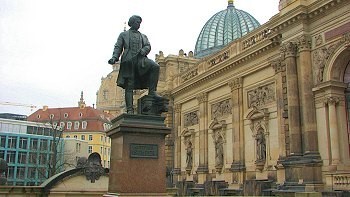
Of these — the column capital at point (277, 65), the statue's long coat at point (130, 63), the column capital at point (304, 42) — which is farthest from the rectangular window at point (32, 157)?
the statue's long coat at point (130, 63)

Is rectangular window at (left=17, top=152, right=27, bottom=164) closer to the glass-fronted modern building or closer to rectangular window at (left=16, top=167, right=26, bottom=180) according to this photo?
the glass-fronted modern building

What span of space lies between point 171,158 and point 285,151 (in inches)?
652

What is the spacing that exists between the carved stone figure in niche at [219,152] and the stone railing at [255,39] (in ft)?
22.5

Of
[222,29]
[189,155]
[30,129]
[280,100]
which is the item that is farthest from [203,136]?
[30,129]

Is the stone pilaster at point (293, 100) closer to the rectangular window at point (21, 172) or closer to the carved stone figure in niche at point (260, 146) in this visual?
the carved stone figure in niche at point (260, 146)

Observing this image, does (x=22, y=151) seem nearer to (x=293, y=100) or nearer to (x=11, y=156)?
(x=11, y=156)

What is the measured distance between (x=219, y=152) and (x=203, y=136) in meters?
2.61

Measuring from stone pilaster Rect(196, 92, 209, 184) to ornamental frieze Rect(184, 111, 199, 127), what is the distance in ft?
3.89

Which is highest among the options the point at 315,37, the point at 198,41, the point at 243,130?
the point at 198,41

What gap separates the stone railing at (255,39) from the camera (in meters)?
24.5

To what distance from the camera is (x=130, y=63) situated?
975 centimetres

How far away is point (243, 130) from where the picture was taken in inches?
1038

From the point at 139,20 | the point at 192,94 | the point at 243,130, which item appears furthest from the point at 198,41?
the point at 139,20

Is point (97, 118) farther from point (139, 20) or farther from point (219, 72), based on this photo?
point (139, 20)
